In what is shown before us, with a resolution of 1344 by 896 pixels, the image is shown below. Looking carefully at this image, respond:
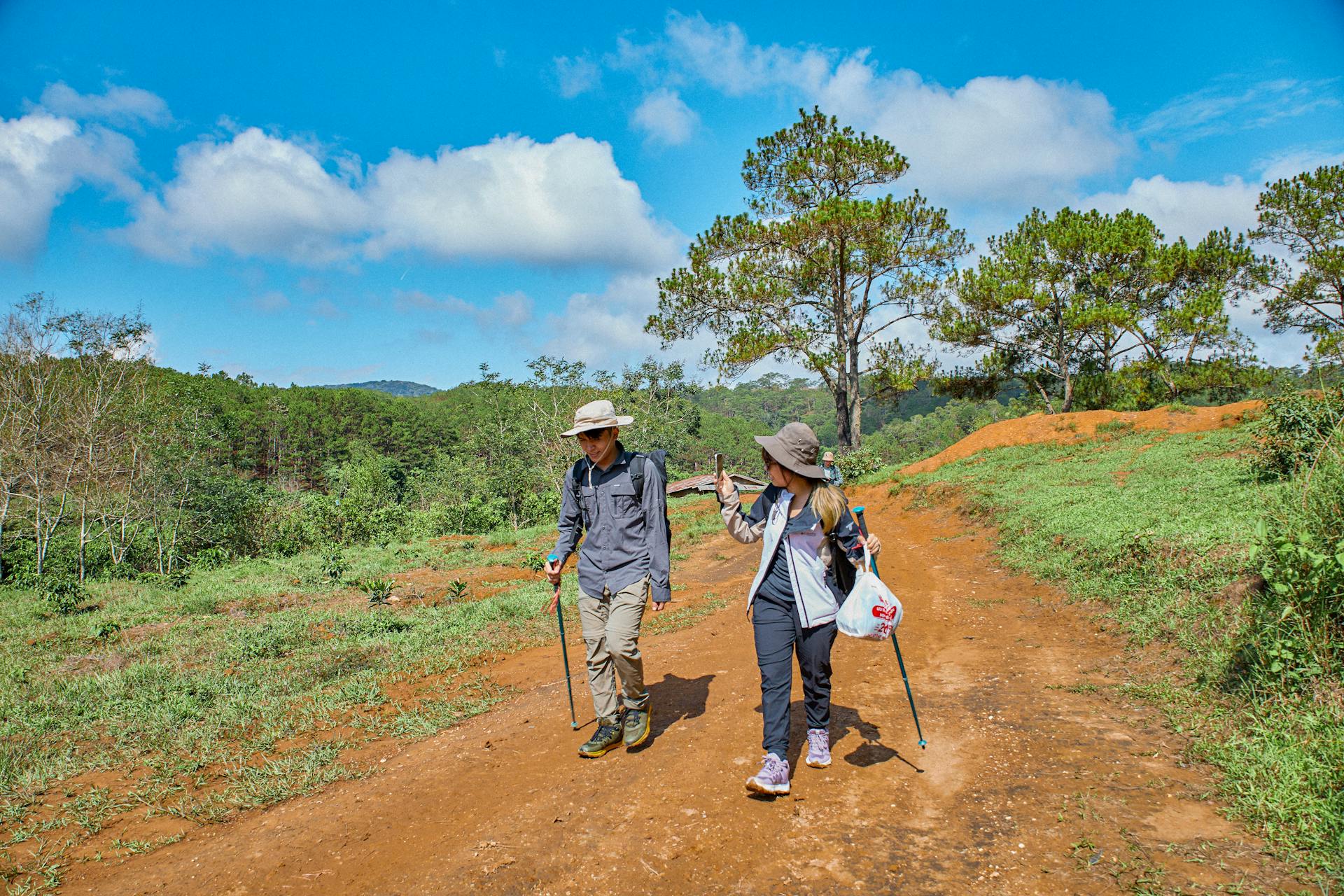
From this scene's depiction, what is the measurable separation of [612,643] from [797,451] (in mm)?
1539

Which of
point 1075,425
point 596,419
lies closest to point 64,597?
point 596,419

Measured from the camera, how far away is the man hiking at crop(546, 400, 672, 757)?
13.3 ft

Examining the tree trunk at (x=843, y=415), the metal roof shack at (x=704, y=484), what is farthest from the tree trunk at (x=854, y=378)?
the metal roof shack at (x=704, y=484)

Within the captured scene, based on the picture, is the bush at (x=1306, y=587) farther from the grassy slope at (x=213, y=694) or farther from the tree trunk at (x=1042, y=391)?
the tree trunk at (x=1042, y=391)

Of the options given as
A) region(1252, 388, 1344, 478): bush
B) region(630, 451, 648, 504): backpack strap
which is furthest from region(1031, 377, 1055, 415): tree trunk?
region(630, 451, 648, 504): backpack strap

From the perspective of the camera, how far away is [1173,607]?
17.5 ft

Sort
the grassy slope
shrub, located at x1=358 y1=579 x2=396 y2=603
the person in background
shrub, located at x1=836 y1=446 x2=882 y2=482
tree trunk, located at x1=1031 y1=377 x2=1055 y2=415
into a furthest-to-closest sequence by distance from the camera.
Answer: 1. tree trunk, located at x1=1031 y1=377 x2=1055 y2=415
2. shrub, located at x1=836 y1=446 x2=882 y2=482
3. shrub, located at x1=358 y1=579 x2=396 y2=603
4. the grassy slope
5. the person in background

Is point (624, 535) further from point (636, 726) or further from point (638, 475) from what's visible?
point (636, 726)

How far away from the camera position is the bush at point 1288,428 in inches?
305

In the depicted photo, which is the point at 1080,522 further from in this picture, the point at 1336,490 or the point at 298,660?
the point at 298,660

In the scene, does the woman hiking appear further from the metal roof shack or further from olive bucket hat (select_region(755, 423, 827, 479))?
the metal roof shack

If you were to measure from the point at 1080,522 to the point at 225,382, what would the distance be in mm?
79331

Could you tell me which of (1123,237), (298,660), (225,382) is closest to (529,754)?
(298,660)

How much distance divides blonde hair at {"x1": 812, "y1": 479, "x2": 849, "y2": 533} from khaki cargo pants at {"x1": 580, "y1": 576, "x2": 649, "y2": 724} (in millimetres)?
1160
